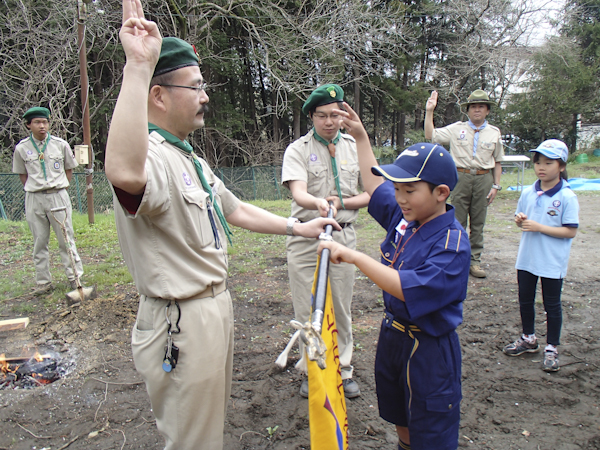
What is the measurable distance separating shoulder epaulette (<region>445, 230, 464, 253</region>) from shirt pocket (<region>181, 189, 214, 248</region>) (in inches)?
44.8

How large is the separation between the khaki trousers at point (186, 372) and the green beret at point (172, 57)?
1.09 metres

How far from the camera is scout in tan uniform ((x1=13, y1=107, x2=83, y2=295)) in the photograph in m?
5.98

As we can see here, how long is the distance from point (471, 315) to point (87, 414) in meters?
4.07

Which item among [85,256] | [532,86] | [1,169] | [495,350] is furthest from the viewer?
[532,86]

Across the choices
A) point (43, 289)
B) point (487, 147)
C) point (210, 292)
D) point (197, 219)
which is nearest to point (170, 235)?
point (197, 219)

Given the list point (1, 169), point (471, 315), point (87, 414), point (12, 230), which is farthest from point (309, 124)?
point (87, 414)

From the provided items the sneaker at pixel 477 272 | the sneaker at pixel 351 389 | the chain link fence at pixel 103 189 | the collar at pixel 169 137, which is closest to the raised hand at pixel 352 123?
the collar at pixel 169 137

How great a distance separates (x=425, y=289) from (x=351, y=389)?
1910 millimetres

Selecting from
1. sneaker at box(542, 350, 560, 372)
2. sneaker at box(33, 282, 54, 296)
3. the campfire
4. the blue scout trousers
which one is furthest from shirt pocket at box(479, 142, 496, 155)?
sneaker at box(33, 282, 54, 296)

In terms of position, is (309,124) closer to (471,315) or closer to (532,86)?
(532,86)

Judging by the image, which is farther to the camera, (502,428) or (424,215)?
(502,428)

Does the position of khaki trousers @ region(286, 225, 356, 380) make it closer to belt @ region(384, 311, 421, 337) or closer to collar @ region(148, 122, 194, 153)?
belt @ region(384, 311, 421, 337)

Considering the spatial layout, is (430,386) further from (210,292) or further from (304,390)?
(304,390)

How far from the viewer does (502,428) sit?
3.02 meters
